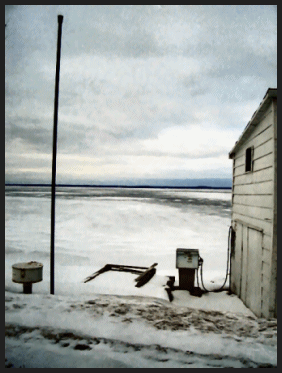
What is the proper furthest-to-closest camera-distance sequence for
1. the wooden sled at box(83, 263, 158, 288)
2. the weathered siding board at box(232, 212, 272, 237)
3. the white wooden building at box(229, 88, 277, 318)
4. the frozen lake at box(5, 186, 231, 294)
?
the frozen lake at box(5, 186, 231, 294)
the wooden sled at box(83, 263, 158, 288)
the weathered siding board at box(232, 212, 272, 237)
the white wooden building at box(229, 88, 277, 318)

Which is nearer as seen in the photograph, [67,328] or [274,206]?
[67,328]

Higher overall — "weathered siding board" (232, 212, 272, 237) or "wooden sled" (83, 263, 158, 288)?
"weathered siding board" (232, 212, 272, 237)

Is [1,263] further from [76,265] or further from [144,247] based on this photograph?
[144,247]

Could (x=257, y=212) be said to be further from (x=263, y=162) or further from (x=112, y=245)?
(x=112, y=245)

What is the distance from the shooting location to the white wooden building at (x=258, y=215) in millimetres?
5459

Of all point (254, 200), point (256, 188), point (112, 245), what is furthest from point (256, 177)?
point (112, 245)

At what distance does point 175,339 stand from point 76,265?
959 centimetres

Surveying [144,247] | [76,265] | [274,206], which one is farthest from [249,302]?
[144,247]

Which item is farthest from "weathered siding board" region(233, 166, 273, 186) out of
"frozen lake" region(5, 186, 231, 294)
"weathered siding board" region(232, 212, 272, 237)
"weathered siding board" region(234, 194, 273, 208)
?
"frozen lake" region(5, 186, 231, 294)

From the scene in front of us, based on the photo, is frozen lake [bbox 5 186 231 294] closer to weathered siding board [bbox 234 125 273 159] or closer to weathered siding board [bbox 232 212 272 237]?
weathered siding board [bbox 232 212 272 237]

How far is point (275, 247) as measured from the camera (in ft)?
17.5

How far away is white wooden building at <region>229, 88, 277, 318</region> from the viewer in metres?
5.46

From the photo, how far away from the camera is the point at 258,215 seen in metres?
6.54

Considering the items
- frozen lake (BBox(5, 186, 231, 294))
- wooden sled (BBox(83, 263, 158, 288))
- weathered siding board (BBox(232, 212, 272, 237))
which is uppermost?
weathered siding board (BBox(232, 212, 272, 237))
